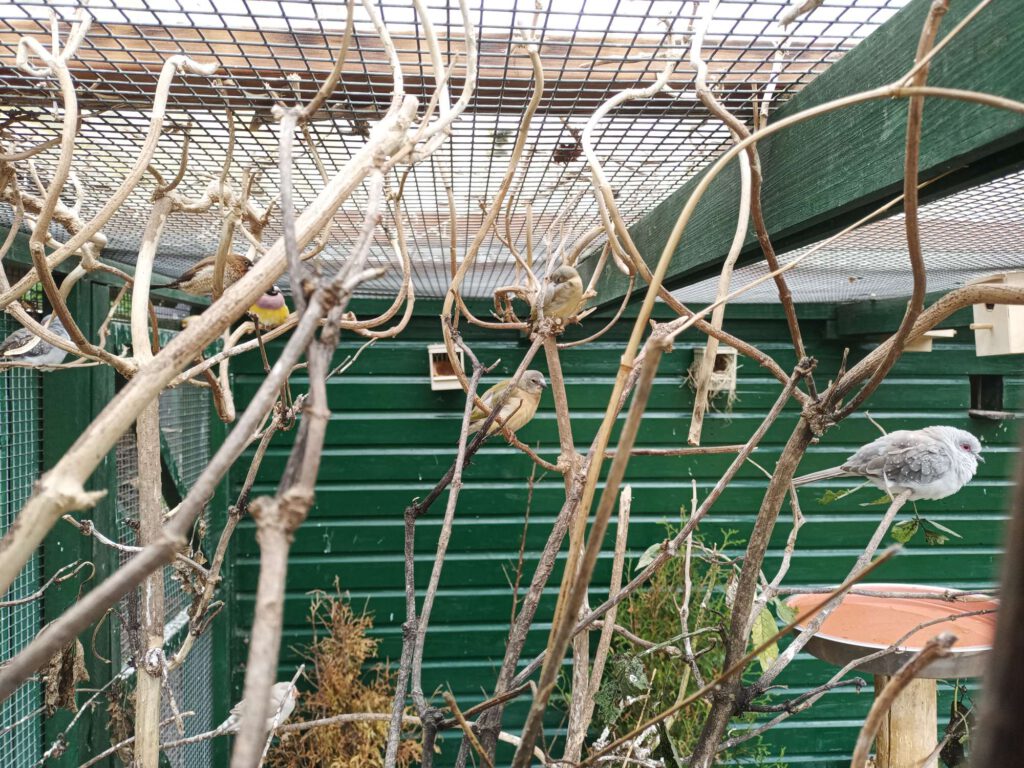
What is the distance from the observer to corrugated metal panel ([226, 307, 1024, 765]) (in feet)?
12.7

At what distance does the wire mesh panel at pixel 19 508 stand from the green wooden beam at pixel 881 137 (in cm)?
184

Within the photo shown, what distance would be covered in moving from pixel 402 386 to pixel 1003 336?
9.18ft

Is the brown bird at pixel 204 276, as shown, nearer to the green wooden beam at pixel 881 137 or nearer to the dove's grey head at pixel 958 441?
the green wooden beam at pixel 881 137

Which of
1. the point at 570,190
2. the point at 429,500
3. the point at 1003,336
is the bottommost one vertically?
the point at 429,500

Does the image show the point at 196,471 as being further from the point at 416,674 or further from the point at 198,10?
the point at 416,674

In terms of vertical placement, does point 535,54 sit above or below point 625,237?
above

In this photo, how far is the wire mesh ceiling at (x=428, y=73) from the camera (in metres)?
1.09

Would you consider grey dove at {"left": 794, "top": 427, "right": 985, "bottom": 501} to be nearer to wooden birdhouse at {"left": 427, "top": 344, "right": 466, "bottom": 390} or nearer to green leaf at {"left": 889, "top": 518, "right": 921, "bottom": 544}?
green leaf at {"left": 889, "top": 518, "right": 921, "bottom": 544}

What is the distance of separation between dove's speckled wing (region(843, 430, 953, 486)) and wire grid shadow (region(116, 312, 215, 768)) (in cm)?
215

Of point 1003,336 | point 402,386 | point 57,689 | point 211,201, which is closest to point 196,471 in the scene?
point 402,386

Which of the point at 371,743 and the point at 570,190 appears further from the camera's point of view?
the point at 371,743

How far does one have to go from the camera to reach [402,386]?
3.95m

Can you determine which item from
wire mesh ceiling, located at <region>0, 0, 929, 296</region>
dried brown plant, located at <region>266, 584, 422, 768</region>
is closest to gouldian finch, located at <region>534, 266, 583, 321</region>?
wire mesh ceiling, located at <region>0, 0, 929, 296</region>

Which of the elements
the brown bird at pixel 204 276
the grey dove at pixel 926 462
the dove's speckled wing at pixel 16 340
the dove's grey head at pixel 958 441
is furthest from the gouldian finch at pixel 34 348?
the dove's grey head at pixel 958 441
